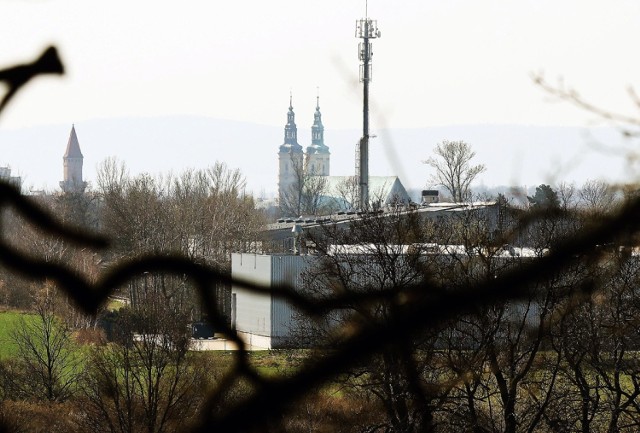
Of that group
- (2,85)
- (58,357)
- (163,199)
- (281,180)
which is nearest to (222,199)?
(163,199)

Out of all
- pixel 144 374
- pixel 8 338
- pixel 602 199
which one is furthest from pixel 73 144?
pixel 8 338

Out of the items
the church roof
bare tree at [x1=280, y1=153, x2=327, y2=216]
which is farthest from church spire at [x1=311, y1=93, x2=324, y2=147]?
the church roof

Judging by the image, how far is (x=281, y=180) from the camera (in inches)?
2344

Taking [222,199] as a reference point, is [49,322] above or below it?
below

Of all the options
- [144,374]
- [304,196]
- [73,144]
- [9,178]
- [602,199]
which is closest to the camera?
[9,178]

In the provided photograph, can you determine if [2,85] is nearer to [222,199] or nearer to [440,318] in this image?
[440,318]

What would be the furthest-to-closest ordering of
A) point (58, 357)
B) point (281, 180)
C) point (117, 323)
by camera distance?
point (281, 180), point (58, 357), point (117, 323)

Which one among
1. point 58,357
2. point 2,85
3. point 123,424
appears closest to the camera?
point 2,85

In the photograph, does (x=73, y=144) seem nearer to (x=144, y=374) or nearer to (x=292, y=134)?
(x=144, y=374)

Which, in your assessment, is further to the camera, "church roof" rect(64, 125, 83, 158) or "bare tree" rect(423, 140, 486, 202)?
"bare tree" rect(423, 140, 486, 202)

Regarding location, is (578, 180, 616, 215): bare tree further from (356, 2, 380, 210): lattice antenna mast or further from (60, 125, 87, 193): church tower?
(356, 2, 380, 210): lattice antenna mast

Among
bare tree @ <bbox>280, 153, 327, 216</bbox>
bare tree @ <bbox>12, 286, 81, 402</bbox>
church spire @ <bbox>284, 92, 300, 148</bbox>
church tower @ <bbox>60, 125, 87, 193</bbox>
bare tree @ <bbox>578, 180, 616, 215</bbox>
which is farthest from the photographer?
church spire @ <bbox>284, 92, 300, 148</bbox>

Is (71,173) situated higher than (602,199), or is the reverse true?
(71,173)

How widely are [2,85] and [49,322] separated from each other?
889 cm
